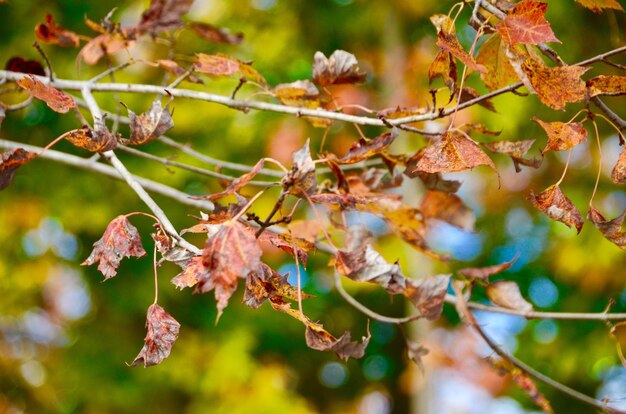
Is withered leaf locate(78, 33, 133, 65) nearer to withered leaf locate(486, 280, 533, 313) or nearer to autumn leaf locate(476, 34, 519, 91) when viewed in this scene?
autumn leaf locate(476, 34, 519, 91)

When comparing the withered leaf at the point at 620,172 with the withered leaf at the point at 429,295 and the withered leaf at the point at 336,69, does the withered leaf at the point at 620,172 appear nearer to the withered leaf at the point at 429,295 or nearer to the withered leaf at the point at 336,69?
the withered leaf at the point at 429,295

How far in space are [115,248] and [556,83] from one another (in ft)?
1.88

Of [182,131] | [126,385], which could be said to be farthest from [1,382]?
[182,131]

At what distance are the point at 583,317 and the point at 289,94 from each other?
61cm

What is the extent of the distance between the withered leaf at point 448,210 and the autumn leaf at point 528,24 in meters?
0.51

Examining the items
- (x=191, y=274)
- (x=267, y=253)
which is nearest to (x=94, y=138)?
(x=191, y=274)

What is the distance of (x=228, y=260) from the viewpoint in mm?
611

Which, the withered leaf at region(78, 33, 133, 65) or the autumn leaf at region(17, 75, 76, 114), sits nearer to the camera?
the autumn leaf at region(17, 75, 76, 114)

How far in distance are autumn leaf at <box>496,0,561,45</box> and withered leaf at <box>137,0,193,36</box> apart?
0.71 m

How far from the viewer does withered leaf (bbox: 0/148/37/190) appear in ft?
2.60

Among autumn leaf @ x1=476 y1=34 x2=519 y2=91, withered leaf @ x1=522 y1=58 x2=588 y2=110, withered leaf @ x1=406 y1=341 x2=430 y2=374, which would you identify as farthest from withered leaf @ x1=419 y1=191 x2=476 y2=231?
withered leaf @ x1=522 y1=58 x2=588 y2=110

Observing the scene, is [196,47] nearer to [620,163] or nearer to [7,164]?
[7,164]

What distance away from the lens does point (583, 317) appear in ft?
3.21

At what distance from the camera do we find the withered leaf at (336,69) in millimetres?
1028
